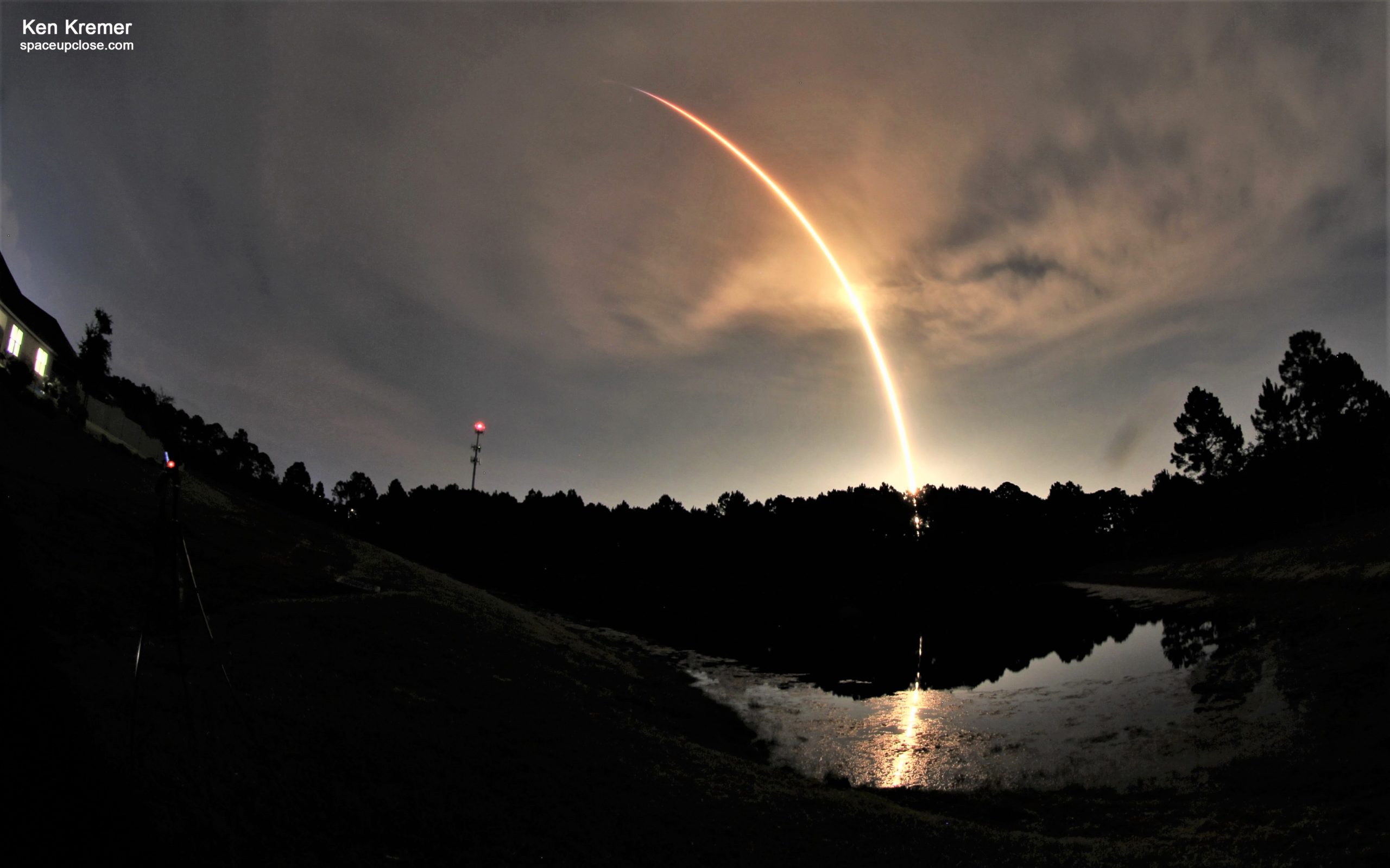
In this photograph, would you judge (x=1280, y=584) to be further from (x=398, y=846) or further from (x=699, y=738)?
(x=398, y=846)

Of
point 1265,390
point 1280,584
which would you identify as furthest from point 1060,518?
point 1280,584

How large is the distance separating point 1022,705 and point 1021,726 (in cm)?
460

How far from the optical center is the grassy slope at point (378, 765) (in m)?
8.61

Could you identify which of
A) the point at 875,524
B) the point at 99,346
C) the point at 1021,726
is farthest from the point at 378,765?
the point at 875,524

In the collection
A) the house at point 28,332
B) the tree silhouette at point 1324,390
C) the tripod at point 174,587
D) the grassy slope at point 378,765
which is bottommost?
the grassy slope at point 378,765

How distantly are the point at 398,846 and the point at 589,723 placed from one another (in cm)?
946

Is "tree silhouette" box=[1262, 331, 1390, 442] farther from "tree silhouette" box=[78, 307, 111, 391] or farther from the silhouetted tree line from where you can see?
"tree silhouette" box=[78, 307, 111, 391]

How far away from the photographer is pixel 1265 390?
9950cm

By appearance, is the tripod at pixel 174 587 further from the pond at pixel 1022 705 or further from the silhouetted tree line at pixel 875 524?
the pond at pixel 1022 705

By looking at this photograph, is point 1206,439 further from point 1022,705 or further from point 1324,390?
point 1022,705

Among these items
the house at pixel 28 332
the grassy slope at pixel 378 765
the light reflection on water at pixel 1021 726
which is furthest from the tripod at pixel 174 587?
the house at pixel 28 332

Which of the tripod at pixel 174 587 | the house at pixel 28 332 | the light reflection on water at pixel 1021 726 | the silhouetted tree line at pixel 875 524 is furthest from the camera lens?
the silhouetted tree line at pixel 875 524

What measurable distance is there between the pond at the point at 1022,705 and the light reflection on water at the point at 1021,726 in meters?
0.10

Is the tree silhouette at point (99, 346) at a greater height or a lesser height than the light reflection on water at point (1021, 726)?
greater
